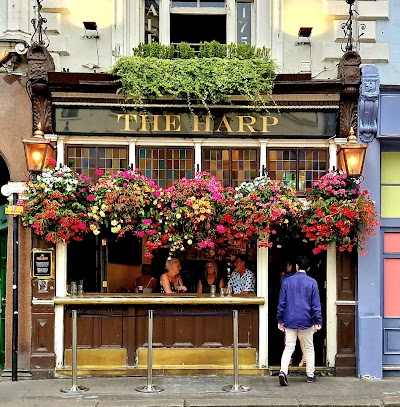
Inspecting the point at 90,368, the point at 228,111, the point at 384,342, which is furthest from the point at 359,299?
the point at 90,368

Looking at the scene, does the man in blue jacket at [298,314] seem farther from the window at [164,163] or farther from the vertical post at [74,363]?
the vertical post at [74,363]

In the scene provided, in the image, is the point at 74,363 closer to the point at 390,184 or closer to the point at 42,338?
the point at 42,338

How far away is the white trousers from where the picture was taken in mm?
10930

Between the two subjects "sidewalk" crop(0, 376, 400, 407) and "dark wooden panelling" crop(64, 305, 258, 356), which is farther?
"dark wooden panelling" crop(64, 305, 258, 356)

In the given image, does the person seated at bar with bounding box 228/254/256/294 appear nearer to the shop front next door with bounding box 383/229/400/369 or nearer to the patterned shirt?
the patterned shirt

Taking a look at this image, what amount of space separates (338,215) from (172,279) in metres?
2.98

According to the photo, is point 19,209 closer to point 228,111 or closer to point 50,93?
point 50,93

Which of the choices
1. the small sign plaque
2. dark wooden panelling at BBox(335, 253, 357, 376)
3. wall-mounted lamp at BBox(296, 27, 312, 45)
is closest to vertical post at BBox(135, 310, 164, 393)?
the small sign plaque

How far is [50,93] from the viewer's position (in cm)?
1172

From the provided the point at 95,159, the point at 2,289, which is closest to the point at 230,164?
the point at 95,159

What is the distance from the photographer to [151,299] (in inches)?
463

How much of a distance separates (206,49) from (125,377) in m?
5.43

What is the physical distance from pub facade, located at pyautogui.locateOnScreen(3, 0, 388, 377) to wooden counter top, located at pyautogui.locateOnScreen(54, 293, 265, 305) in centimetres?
2

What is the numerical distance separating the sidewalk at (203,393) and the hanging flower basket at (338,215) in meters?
2.09
